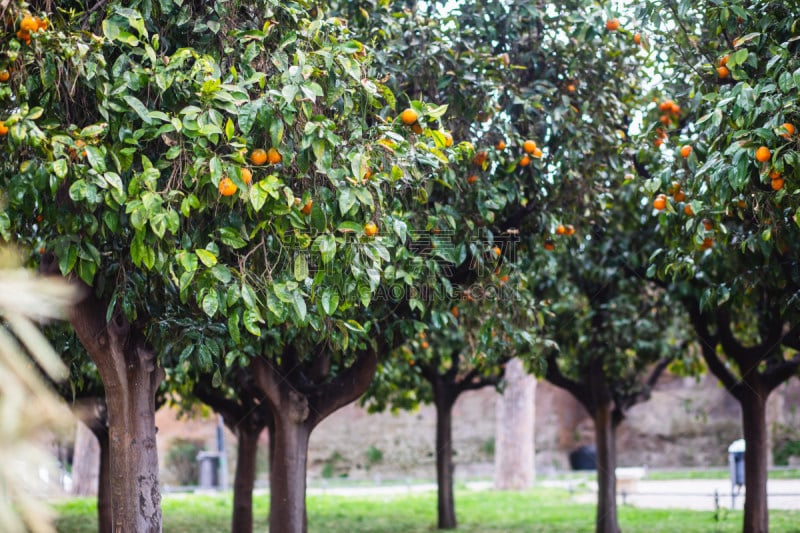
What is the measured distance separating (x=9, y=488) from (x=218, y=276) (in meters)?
3.30

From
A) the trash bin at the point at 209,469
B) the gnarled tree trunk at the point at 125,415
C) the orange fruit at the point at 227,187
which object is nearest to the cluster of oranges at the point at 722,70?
the orange fruit at the point at 227,187

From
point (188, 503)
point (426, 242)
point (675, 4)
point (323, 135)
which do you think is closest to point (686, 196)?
point (675, 4)

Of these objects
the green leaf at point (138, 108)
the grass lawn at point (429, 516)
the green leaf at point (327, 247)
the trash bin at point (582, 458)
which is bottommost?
the trash bin at point (582, 458)

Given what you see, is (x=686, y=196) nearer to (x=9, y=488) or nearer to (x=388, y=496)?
(x=9, y=488)

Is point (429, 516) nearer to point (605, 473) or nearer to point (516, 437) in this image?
point (605, 473)

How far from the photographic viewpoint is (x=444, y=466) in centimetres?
1181

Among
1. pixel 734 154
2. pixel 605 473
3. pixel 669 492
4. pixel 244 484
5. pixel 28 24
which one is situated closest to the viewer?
pixel 28 24

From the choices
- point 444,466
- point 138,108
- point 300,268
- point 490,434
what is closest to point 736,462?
point 444,466

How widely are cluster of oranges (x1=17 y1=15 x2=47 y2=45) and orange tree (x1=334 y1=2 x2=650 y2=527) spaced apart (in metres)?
Result: 2.59

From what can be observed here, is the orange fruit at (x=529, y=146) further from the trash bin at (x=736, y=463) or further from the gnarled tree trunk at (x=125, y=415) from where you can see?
the trash bin at (x=736, y=463)

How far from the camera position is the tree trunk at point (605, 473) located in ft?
32.4

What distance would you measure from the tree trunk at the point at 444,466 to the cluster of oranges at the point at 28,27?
8620 millimetres

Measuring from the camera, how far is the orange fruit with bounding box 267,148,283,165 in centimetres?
444

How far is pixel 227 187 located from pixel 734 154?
2.83m
